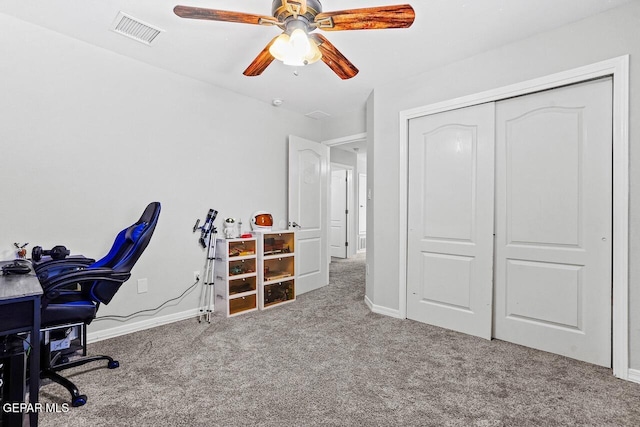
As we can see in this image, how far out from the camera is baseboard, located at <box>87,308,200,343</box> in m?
2.69

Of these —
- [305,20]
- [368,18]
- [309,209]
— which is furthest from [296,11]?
[309,209]

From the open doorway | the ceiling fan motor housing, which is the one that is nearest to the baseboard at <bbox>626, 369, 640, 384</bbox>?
the ceiling fan motor housing

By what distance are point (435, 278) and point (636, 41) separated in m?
2.29

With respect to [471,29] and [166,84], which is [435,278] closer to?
[471,29]

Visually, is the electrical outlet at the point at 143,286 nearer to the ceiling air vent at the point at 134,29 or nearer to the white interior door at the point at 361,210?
the ceiling air vent at the point at 134,29

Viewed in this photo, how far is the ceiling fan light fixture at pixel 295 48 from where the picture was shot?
5.74 ft

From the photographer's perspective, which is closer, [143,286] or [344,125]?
[143,286]

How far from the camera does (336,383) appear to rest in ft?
6.72

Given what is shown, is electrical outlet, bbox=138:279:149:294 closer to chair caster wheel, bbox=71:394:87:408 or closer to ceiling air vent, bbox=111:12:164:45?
chair caster wheel, bbox=71:394:87:408

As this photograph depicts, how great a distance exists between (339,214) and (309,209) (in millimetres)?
3187

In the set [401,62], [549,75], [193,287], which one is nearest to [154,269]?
[193,287]

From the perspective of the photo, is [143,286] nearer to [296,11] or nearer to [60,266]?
[60,266]

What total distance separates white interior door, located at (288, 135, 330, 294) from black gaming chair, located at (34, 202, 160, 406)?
7.23 ft

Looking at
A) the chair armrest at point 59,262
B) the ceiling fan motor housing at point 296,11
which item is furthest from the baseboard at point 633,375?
the chair armrest at point 59,262
